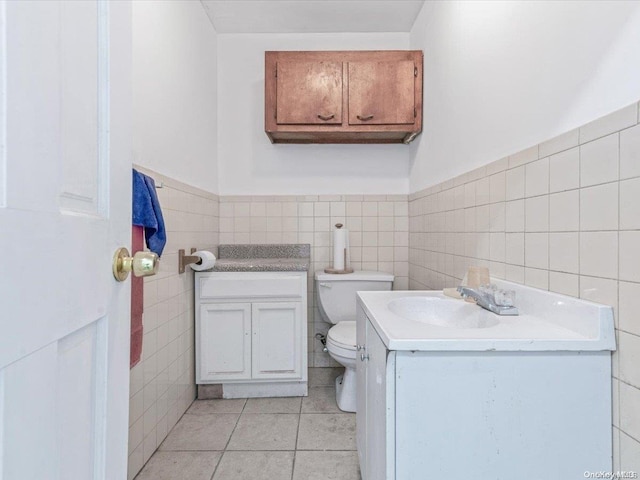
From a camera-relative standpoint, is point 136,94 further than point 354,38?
No

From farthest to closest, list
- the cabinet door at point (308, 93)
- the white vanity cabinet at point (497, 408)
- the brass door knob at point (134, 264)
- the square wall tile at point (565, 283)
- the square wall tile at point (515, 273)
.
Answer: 1. the cabinet door at point (308, 93)
2. the square wall tile at point (515, 273)
3. the square wall tile at point (565, 283)
4. the white vanity cabinet at point (497, 408)
5. the brass door knob at point (134, 264)

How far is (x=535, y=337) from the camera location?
30.9 inches

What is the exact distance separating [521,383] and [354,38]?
2406mm

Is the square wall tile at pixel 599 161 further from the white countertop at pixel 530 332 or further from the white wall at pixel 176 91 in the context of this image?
the white wall at pixel 176 91

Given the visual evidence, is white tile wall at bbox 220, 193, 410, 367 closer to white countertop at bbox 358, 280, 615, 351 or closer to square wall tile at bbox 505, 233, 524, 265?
square wall tile at bbox 505, 233, 524, 265

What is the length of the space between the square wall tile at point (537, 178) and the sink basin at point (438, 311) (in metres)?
0.41

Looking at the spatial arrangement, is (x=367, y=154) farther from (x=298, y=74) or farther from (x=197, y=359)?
(x=197, y=359)

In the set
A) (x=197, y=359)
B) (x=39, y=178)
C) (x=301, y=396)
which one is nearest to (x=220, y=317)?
(x=197, y=359)

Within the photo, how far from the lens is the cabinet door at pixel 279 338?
202cm

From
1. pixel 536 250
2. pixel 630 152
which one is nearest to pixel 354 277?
pixel 536 250

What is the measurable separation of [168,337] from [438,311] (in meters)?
1.28

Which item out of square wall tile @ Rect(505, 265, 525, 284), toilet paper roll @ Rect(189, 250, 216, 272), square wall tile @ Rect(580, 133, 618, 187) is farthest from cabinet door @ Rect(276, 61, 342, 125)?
square wall tile @ Rect(580, 133, 618, 187)

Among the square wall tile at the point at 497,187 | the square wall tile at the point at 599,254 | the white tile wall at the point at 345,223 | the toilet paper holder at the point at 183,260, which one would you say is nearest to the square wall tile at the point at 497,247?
the square wall tile at the point at 497,187

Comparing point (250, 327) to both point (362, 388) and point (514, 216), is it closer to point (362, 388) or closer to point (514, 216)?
point (362, 388)
